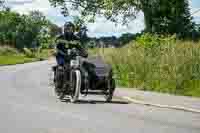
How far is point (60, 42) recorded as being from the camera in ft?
57.4

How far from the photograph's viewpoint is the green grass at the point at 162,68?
21531 mm

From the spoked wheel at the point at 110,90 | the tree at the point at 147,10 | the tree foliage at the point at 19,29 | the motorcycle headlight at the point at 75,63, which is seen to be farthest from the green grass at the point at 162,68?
the tree foliage at the point at 19,29

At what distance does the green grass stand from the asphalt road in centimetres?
412

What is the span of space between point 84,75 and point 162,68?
645 centimetres

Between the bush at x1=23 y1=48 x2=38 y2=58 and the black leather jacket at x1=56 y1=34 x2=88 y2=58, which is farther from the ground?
the black leather jacket at x1=56 y1=34 x2=88 y2=58

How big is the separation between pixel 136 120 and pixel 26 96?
7270mm

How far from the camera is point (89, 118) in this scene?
13.6 metres

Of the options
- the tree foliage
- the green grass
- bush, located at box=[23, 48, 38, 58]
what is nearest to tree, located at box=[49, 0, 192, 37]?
the green grass

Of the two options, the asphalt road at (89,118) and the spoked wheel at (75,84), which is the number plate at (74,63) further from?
the asphalt road at (89,118)

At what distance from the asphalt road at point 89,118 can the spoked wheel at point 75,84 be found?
228 mm

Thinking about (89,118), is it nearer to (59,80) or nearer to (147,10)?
(59,80)

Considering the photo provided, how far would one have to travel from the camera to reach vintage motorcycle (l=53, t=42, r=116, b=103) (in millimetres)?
17172

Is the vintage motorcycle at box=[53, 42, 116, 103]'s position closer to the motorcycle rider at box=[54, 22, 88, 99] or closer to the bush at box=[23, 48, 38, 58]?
the motorcycle rider at box=[54, 22, 88, 99]

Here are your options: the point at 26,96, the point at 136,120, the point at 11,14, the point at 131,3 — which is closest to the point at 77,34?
the point at 26,96
